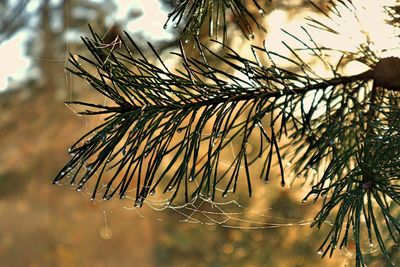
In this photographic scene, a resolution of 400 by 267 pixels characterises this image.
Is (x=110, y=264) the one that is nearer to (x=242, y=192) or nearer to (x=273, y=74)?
(x=242, y=192)

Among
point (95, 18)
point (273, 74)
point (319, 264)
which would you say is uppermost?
point (95, 18)

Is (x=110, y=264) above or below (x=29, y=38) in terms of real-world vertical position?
below

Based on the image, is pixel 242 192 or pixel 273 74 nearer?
pixel 273 74

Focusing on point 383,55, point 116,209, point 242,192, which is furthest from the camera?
point 116,209

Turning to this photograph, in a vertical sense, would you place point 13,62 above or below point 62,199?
above

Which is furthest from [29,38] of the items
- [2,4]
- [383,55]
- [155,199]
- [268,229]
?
[383,55]

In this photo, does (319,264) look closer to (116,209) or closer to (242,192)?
(242,192)

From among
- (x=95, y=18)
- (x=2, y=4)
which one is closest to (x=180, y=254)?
(x=95, y=18)

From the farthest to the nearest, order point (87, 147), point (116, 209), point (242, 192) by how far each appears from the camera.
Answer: point (116, 209), point (242, 192), point (87, 147)
